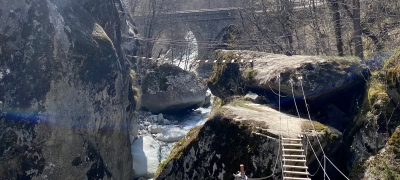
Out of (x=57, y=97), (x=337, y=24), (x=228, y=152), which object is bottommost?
(x=228, y=152)

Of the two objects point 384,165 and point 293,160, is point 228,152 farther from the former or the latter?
point 384,165

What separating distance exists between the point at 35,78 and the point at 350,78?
695cm

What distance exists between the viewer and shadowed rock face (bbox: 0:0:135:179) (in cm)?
775

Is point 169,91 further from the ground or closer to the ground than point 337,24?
closer to the ground

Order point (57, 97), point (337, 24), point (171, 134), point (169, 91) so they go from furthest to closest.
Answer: point (169, 91)
point (171, 134)
point (337, 24)
point (57, 97)

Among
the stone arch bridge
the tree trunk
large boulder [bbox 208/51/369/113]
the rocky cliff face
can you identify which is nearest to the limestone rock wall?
the rocky cliff face

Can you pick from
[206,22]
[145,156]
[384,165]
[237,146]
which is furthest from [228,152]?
[206,22]

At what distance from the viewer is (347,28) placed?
15.2 metres

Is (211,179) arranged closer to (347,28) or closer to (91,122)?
(91,122)

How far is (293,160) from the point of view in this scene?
5.30 meters

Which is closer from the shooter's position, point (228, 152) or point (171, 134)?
point (228, 152)

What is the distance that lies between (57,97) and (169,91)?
10.3 m

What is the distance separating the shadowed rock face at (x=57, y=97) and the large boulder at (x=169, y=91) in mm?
8342

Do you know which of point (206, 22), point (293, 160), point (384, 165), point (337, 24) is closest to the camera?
point (384, 165)
